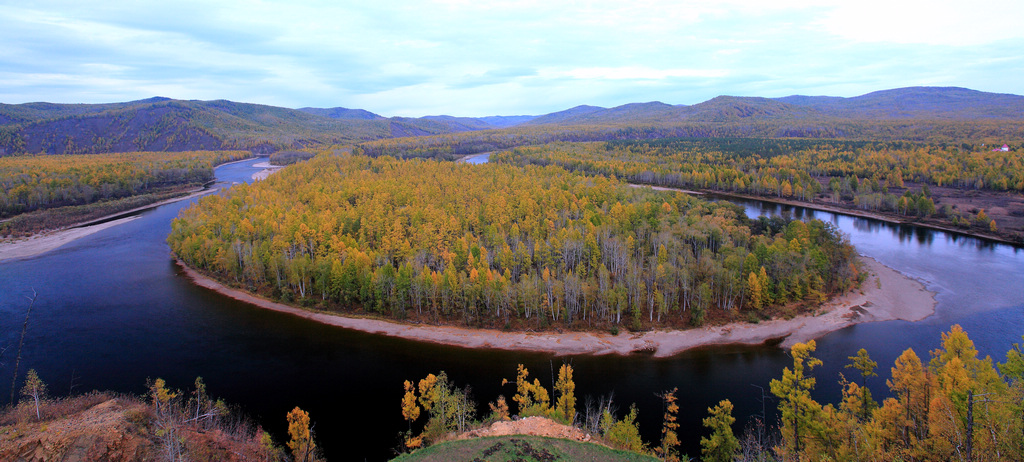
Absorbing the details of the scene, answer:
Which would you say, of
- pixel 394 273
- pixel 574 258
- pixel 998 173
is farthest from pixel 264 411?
pixel 998 173

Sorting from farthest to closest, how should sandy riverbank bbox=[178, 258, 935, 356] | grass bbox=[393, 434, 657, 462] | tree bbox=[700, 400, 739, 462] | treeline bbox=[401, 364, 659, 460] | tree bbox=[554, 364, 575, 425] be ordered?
sandy riverbank bbox=[178, 258, 935, 356], tree bbox=[554, 364, 575, 425], treeline bbox=[401, 364, 659, 460], tree bbox=[700, 400, 739, 462], grass bbox=[393, 434, 657, 462]

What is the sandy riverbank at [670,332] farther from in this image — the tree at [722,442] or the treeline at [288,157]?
the treeline at [288,157]

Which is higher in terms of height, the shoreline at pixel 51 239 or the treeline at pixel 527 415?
the shoreline at pixel 51 239

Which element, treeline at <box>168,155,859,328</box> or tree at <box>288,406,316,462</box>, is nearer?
tree at <box>288,406,316,462</box>

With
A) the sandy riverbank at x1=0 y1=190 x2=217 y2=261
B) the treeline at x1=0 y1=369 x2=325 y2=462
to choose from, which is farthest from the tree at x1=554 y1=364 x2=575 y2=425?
the sandy riverbank at x1=0 y1=190 x2=217 y2=261

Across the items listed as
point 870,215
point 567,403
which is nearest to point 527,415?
point 567,403

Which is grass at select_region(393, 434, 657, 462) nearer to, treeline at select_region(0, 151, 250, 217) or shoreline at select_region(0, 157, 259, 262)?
shoreline at select_region(0, 157, 259, 262)

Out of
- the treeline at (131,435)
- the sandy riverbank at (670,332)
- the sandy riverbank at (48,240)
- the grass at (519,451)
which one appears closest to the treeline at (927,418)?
the grass at (519,451)

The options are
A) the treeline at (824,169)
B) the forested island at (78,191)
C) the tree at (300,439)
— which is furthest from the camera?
the treeline at (824,169)
